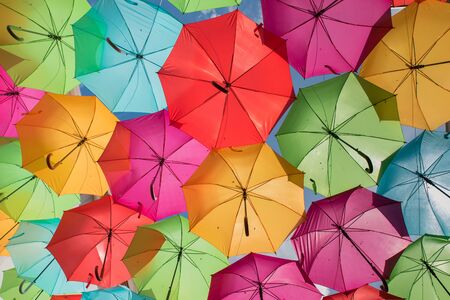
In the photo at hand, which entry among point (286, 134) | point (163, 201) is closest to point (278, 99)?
point (286, 134)

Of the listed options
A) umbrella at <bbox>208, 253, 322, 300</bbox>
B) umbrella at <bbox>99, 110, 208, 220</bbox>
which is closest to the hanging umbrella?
umbrella at <bbox>99, 110, 208, 220</bbox>

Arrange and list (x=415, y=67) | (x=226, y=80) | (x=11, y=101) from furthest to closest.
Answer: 1. (x=11, y=101)
2. (x=415, y=67)
3. (x=226, y=80)

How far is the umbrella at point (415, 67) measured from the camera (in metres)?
5.58

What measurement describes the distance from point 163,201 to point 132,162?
82cm

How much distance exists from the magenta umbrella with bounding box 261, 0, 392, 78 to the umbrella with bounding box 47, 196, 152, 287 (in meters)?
3.72

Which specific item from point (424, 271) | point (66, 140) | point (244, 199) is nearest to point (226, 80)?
point (244, 199)

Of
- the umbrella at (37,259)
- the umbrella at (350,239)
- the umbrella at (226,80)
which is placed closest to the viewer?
the umbrella at (226,80)

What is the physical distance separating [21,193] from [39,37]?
9.08 feet

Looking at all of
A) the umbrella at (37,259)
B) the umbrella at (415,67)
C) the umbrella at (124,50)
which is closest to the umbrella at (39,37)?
the umbrella at (124,50)

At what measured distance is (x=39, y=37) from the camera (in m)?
6.25

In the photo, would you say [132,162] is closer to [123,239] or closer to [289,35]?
[123,239]

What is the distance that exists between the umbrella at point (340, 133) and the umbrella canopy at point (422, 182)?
12.4 inches

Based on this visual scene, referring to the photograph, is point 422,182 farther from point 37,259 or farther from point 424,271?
point 37,259

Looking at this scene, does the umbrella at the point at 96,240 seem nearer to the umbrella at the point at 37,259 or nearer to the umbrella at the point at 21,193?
the umbrella at the point at 37,259
